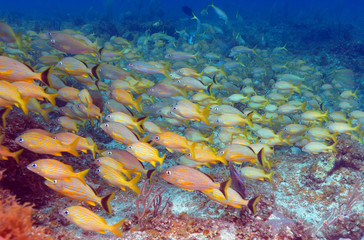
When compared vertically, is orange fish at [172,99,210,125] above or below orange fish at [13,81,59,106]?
above

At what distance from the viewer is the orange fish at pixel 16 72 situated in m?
3.16

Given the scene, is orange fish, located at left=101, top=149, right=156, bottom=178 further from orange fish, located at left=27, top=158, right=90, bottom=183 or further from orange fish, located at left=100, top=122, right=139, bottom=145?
orange fish, located at left=27, top=158, right=90, bottom=183

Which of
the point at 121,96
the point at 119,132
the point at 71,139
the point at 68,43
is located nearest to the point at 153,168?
the point at 119,132

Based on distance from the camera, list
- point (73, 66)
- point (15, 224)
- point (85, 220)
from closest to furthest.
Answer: point (15, 224) → point (85, 220) → point (73, 66)

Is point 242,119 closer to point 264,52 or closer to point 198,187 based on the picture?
point 198,187

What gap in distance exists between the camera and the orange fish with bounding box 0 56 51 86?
316 centimetres

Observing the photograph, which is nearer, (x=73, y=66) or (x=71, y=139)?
(x=71, y=139)

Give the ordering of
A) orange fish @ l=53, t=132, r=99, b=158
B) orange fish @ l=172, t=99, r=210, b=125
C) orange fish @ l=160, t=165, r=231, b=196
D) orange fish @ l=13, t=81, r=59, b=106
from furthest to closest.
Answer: orange fish @ l=172, t=99, r=210, b=125 < orange fish @ l=53, t=132, r=99, b=158 < orange fish @ l=13, t=81, r=59, b=106 < orange fish @ l=160, t=165, r=231, b=196

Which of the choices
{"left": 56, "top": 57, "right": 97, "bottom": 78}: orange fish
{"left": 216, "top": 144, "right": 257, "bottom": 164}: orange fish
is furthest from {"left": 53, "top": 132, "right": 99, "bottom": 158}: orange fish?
{"left": 216, "top": 144, "right": 257, "bottom": 164}: orange fish

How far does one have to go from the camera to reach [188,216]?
3383 millimetres

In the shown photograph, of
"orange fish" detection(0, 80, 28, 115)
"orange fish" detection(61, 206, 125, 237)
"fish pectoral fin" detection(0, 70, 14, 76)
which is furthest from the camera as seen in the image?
"fish pectoral fin" detection(0, 70, 14, 76)

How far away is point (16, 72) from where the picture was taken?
322 cm

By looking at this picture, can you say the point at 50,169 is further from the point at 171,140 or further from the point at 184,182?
the point at 171,140

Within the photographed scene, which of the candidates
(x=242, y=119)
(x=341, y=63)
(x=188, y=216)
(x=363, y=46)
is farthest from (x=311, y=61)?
(x=188, y=216)
